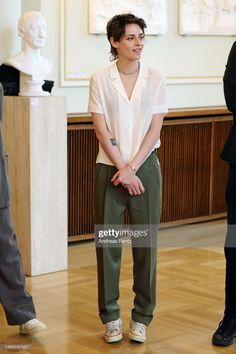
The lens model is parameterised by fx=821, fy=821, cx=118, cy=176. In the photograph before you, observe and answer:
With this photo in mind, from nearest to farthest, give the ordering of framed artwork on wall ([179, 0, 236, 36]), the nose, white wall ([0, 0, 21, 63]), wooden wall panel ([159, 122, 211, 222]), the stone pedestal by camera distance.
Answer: the nose → the stone pedestal → white wall ([0, 0, 21, 63]) → wooden wall panel ([159, 122, 211, 222]) → framed artwork on wall ([179, 0, 236, 36])

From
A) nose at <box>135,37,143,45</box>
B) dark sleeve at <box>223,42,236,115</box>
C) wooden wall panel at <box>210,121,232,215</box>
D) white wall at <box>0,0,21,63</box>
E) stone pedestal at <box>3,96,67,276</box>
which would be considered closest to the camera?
dark sleeve at <box>223,42,236,115</box>

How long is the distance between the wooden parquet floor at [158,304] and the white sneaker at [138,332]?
0.04m

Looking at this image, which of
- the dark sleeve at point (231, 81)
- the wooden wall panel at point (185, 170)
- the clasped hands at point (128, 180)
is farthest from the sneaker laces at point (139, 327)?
the wooden wall panel at point (185, 170)

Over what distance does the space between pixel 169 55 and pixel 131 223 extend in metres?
3.77

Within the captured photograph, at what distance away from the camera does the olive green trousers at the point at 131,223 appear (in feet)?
13.6

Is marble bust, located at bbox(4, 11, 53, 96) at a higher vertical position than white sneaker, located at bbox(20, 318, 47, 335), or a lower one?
higher

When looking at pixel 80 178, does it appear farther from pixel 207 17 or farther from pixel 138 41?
pixel 138 41

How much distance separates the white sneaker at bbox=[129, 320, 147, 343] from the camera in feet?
13.9

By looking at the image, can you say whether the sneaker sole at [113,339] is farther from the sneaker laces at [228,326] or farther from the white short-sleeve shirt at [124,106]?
the white short-sleeve shirt at [124,106]

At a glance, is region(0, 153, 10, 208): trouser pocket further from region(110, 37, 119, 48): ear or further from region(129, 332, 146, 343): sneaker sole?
region(129, 332, 146, 343): sneaker sole

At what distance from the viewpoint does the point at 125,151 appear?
13.6 ft

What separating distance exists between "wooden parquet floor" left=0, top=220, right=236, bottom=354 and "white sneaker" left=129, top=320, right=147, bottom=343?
4 centimetres

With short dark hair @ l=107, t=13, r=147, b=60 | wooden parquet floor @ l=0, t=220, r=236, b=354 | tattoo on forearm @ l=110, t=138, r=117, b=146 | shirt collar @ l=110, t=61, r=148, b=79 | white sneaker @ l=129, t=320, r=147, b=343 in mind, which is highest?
short dark hair @ l=107, t=13, r=147, b=60

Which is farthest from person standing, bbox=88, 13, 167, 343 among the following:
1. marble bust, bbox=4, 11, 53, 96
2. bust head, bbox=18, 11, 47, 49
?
bust head, bbox=18, 11, 47, 49
